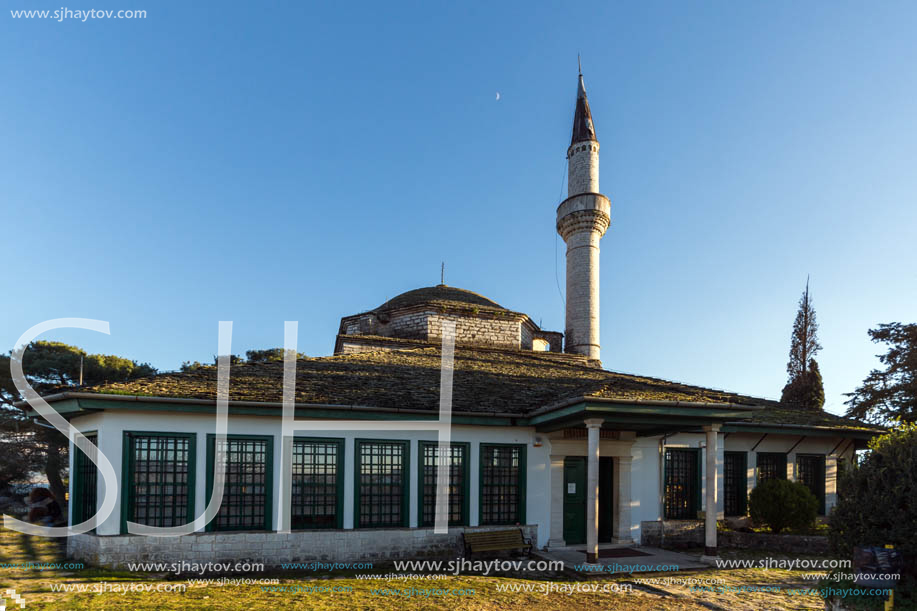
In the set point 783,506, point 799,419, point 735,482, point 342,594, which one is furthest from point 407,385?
point 799,419

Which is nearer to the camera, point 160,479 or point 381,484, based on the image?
point 160,479

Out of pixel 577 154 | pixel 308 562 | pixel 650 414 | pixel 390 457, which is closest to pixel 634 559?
pixel 650 414

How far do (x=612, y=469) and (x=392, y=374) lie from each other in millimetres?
5763

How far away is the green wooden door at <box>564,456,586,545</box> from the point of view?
12.6 meters

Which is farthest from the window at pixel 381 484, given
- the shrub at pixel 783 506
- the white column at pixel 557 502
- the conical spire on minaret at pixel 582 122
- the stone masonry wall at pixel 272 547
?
the conical spire on minaret at pixel 582 122

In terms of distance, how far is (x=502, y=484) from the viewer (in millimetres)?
12023

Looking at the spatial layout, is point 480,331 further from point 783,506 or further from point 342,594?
point 342,594

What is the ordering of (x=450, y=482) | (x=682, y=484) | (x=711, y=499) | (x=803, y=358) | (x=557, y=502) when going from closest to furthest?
(x=711, y=499) < (x=450, y=482) < (x=557, y=502) < (x=682, y=484) < (x=803, y=358)

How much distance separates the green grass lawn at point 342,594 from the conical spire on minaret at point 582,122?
71.9 ft

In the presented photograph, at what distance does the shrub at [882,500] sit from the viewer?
635cm

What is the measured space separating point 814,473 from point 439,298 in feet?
47.9

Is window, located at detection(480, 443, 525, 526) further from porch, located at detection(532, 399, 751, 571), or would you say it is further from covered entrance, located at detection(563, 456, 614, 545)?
covered entrance, located at detection(563, 456, 614, 545)

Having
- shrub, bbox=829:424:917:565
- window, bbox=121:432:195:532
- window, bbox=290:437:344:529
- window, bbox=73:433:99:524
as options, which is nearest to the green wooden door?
window, bbox=290:437:344:529

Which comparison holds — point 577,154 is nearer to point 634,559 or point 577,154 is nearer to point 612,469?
point 612,469
